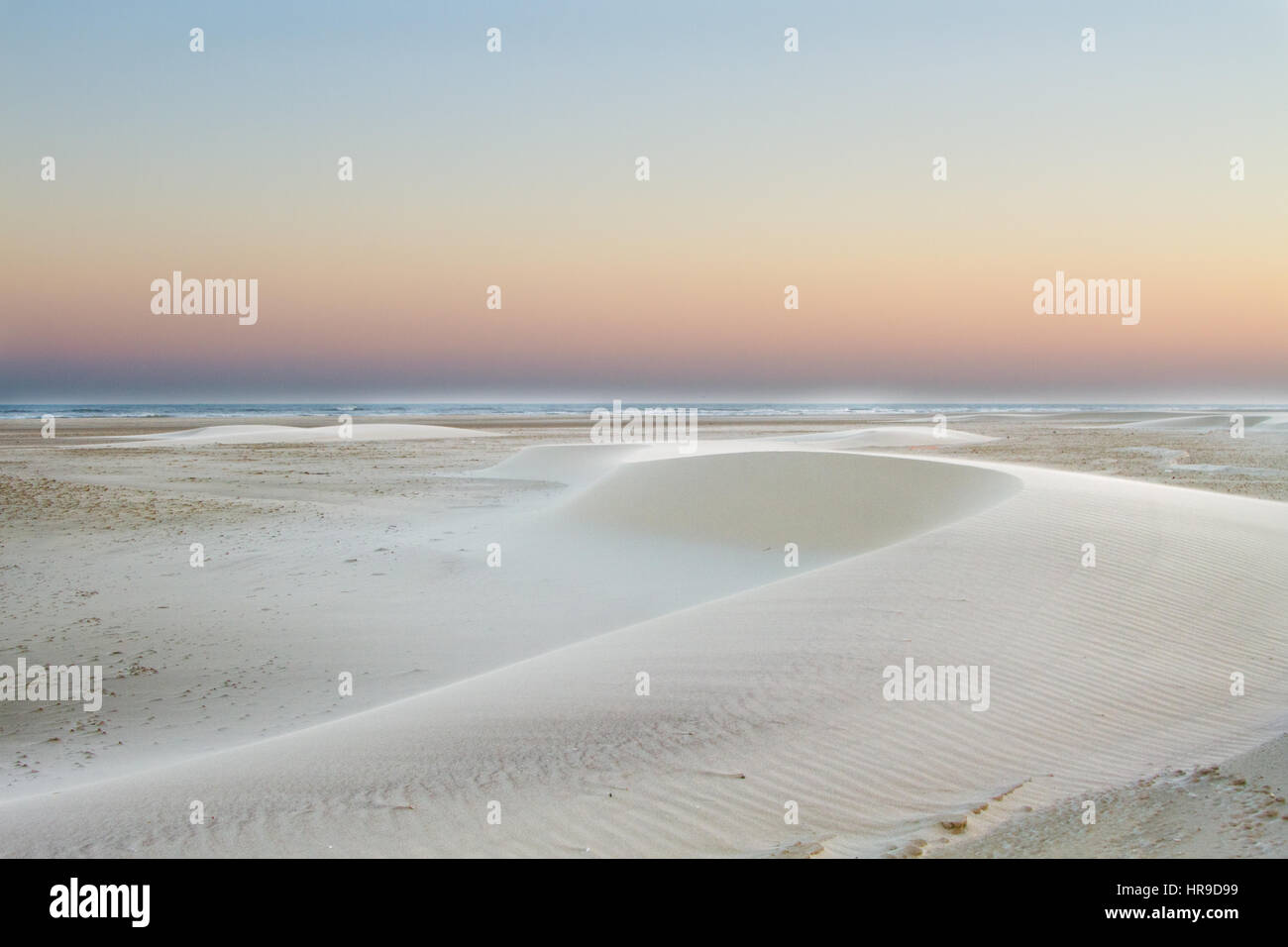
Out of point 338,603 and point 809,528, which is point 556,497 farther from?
point 338,603

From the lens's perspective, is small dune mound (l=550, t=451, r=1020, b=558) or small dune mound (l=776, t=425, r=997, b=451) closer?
small dune mound (l=550, t=451, r=1020, b=558)

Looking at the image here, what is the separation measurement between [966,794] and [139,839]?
13.9 feet

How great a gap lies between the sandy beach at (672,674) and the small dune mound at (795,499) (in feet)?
0.30

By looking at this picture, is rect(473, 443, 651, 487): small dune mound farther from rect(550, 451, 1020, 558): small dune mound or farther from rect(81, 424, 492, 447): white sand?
rect(81, 424, 492, 447): white sand

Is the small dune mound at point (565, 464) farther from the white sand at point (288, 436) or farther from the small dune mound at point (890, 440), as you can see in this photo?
the white sand at point (288, 436)

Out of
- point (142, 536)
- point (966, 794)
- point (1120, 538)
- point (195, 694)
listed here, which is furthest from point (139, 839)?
point (142, 536)

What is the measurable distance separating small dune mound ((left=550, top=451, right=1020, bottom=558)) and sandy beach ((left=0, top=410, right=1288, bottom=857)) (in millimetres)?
92

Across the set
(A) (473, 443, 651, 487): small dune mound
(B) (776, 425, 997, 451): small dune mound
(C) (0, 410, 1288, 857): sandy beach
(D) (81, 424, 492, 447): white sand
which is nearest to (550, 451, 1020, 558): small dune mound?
(C) (0, 410, 1288, 857): sandy beach

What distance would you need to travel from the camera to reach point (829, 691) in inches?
235

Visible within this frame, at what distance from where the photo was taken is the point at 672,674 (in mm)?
6504

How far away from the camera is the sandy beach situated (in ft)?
13.6

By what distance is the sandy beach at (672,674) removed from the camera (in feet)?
13.6

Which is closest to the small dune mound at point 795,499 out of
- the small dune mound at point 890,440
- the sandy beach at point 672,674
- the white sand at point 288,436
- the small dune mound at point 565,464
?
the sandy beach at point 672,674
